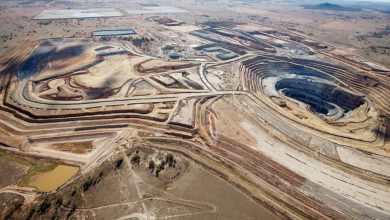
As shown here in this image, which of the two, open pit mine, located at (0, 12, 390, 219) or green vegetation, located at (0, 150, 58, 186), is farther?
green vegetation, located at (0, 150, 58, 186)

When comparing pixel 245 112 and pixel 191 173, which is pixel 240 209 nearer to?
pixel 191 173

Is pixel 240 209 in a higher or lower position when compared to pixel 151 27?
lower

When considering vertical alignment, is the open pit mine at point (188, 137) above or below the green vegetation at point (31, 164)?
above

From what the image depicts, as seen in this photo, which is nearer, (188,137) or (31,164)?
(31,164)

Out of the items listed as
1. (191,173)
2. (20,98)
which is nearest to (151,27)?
(20,98)

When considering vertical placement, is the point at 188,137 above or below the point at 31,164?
above

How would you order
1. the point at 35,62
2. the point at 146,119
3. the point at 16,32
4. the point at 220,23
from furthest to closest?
the point at 220,23, the point at 16,32, the point at 35,62, the point at 146,119

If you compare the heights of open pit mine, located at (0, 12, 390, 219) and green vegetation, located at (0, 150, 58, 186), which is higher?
open pit mine, located at (0, 12, 390, 219)

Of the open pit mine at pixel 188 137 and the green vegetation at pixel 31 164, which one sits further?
the green vegetation at pixel 31 164
